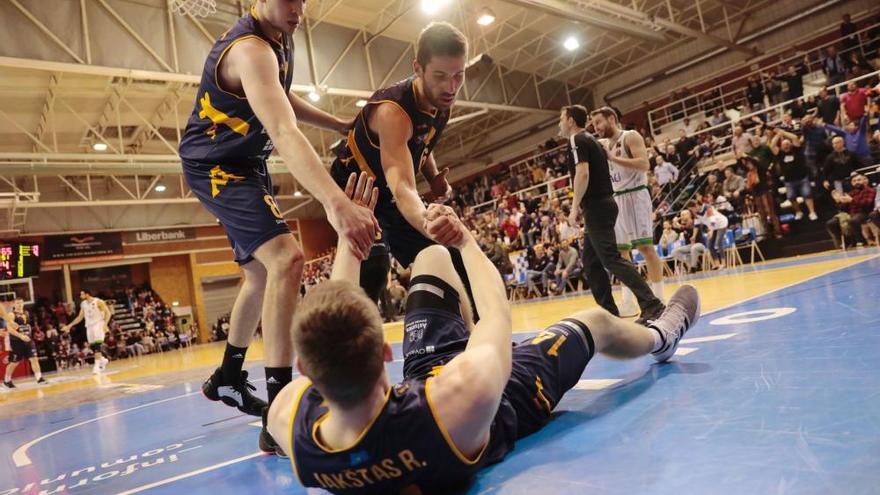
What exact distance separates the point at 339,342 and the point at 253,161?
5.70ft

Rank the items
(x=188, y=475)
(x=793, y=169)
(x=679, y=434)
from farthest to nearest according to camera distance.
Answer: (x=793, y=169) → (x=188, y=475) → (x=679, y=434)

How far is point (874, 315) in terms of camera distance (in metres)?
2.87

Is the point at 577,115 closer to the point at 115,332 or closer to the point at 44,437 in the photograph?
the point at 44,437

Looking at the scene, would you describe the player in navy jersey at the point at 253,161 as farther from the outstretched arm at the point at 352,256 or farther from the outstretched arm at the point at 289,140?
the outstretched arm at the point at 352,256

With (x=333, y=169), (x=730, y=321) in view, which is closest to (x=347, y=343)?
Result: (x=333, y=169)

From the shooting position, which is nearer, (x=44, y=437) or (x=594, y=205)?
(x=44, y=437)

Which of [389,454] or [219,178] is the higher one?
[219,178]

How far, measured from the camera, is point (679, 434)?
167cm

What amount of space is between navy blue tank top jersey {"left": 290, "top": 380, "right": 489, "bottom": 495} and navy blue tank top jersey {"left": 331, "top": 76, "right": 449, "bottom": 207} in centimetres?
150

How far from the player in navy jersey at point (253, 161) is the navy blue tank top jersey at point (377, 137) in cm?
41

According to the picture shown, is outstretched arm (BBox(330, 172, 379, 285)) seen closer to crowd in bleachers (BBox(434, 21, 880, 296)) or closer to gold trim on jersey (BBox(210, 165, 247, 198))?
gold trim on jersey (BBox(210, 165, 247, 198))

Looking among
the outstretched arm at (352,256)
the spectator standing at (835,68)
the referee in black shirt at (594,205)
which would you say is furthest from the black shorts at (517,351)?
the spectator standing at (835,68)

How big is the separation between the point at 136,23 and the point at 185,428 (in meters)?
9.65

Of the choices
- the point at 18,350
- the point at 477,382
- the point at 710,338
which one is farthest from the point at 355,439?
the point at 18,350
